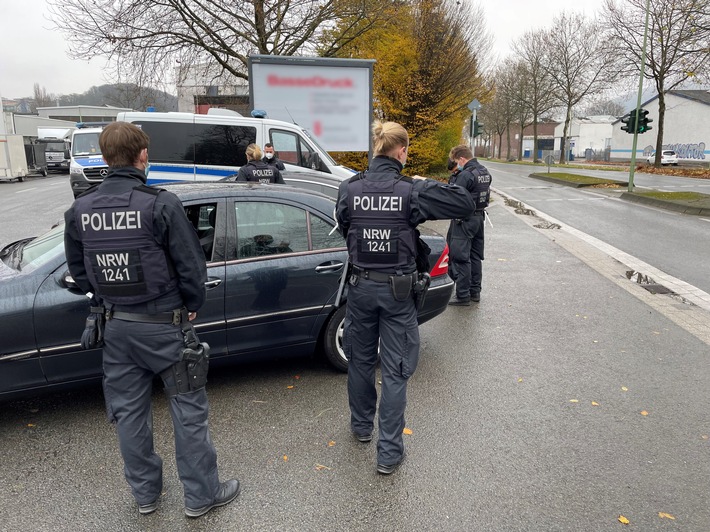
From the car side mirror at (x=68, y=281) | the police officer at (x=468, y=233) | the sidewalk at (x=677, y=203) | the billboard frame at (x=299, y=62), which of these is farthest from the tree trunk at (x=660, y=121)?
the car side mirror at (x=68, y=281)

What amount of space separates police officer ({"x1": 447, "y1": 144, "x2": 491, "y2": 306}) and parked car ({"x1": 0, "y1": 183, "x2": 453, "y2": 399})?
2.30m

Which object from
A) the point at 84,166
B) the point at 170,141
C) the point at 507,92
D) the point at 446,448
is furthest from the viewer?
the point at 507,92

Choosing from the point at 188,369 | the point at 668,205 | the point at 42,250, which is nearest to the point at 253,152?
the point at 42,250

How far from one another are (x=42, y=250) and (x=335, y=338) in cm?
224

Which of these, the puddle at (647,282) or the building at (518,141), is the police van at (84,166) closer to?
the puddle at (647,282)

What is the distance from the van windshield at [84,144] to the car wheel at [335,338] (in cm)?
1588

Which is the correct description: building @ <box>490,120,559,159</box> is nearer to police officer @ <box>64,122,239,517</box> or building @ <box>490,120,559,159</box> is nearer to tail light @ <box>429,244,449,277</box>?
tail light @ <box>429,244,449,277</box>

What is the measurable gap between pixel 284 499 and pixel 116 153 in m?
1.95

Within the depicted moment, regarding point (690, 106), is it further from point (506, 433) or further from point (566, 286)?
point (506, 433)

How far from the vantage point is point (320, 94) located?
1448 centimetres

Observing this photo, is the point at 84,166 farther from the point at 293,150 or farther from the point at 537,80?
the point at 537,80

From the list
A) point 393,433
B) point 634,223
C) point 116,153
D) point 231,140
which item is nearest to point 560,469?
point 393,433

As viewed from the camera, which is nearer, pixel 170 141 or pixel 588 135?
pixel 170 141

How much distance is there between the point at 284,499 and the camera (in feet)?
9.55
